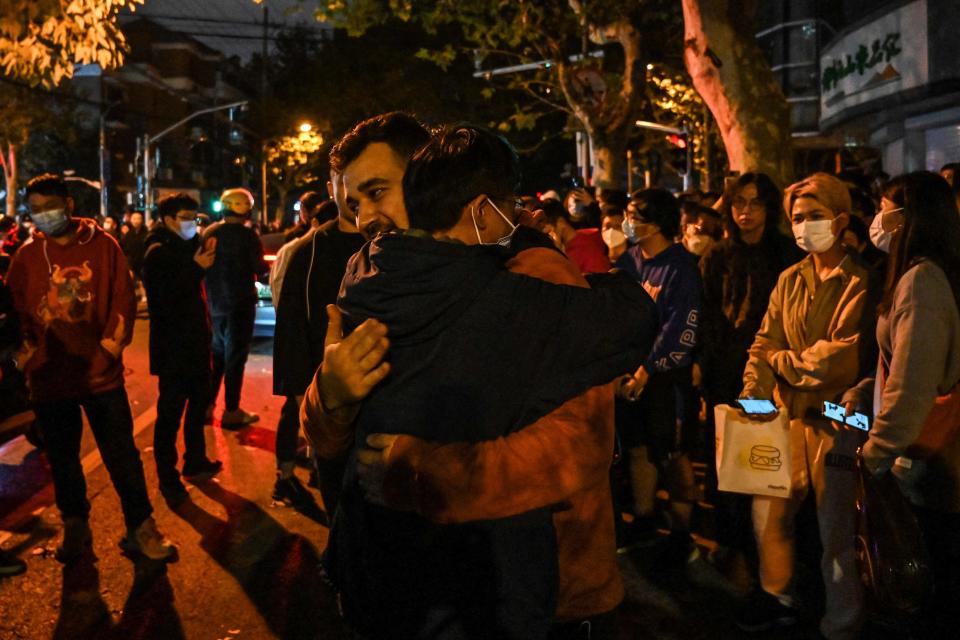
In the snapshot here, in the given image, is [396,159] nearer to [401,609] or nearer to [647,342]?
[647,342]

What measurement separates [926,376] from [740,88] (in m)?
5.52

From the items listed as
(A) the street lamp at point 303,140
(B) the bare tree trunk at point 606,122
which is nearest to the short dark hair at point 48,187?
(B) the bare tree trunk at point 606,122

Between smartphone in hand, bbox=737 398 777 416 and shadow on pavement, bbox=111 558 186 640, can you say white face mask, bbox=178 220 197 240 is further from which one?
smartphone in hand, bbox=737 398 777 416

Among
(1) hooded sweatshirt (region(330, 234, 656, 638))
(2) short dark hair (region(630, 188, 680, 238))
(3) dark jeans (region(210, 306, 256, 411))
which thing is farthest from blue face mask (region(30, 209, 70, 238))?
(1) hooded sweatshirt (region(330, 234, 656, 638))

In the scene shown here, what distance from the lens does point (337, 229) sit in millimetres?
4617

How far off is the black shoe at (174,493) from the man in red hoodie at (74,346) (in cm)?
104

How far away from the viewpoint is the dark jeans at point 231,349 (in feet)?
27.9

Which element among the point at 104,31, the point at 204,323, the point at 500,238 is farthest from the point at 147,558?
the point at 104,31

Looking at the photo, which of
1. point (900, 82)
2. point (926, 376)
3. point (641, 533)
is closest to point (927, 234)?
point (926, 376)

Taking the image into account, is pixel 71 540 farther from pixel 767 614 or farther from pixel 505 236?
pixel 505 236

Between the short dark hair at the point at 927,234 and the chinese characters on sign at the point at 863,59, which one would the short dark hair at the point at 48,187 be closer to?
the short dark hair at the point at 927,234

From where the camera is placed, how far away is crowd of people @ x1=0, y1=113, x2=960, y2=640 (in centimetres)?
193

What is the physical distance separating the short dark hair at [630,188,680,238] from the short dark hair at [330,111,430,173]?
260 cm

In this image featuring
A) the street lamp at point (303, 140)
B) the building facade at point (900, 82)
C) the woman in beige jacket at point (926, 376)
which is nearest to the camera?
the woman in beige jacket at point (926, 376)
